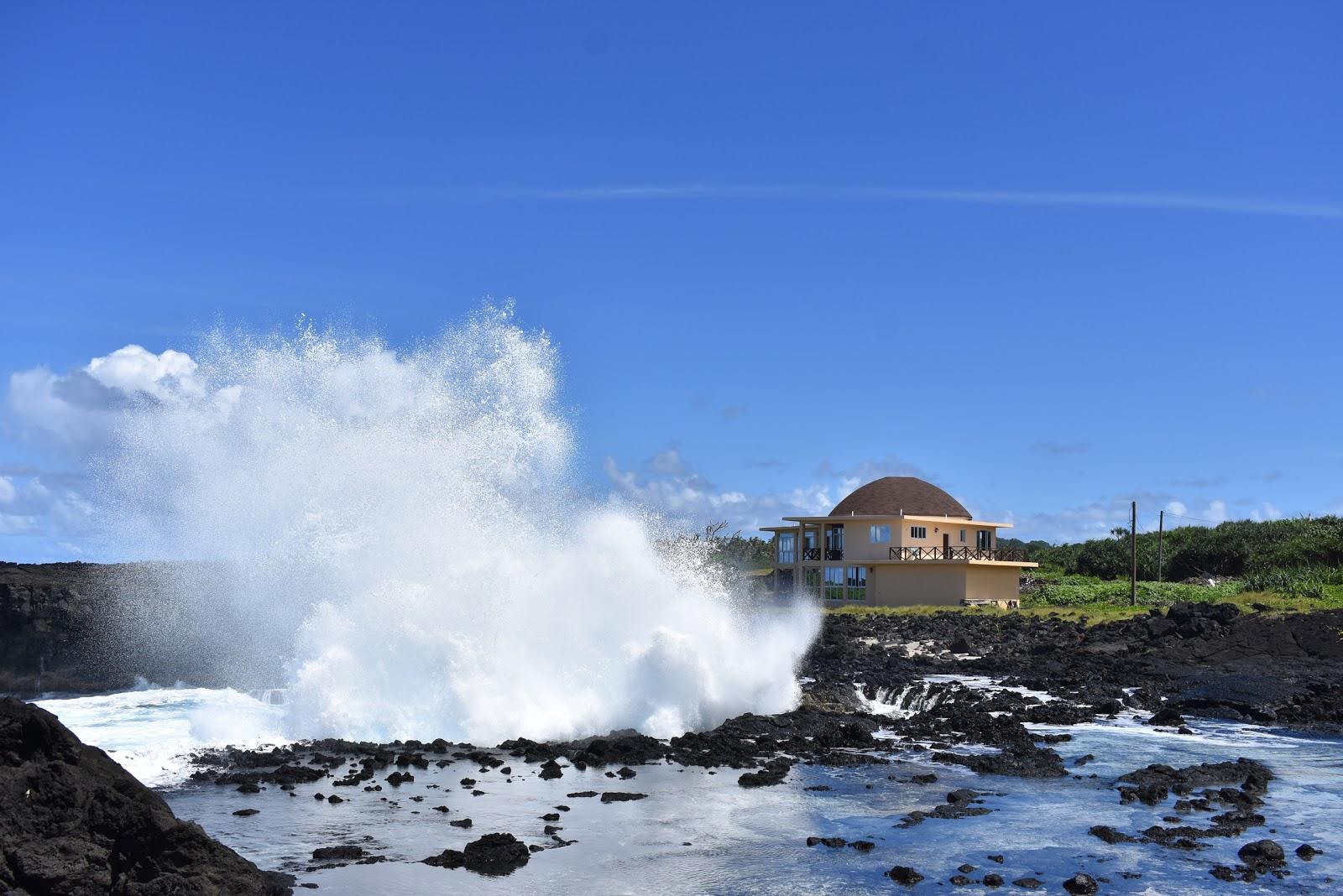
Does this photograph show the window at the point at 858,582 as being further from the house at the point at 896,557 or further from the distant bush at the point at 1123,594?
the distant bush at the point at 1123,594

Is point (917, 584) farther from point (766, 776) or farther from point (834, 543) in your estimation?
point (766, 776)

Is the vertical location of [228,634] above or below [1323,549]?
below

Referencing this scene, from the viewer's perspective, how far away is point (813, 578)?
67500 millimetres

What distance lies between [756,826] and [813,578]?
50.4m

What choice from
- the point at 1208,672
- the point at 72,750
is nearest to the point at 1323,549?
the point at 1208,672

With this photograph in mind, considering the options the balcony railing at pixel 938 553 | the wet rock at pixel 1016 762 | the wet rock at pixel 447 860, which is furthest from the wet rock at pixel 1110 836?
the balcony railing at pixel 938 553

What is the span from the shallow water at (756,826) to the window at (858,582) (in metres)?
40.0

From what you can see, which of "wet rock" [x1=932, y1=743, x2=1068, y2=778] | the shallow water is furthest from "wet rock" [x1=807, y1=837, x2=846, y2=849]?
"wet rock" [x1=932, y1=743, x2=1068, y2=778]

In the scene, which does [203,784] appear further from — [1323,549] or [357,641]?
[1323,549]

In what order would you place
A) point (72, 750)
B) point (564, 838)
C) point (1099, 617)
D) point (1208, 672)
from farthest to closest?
point (1099, 617) → point (1208, 672) → point (564, 838) → point (72, 750)

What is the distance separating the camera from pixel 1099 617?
2023 inches

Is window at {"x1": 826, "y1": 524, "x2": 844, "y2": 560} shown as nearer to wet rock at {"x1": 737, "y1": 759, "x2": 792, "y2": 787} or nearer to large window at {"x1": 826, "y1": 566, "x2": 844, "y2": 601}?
large window at {"x1": 826, "y1": 566, "x2": 844, "y2": 601}

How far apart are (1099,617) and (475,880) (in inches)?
1681

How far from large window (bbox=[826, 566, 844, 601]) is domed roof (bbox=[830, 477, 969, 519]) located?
3.17 m
